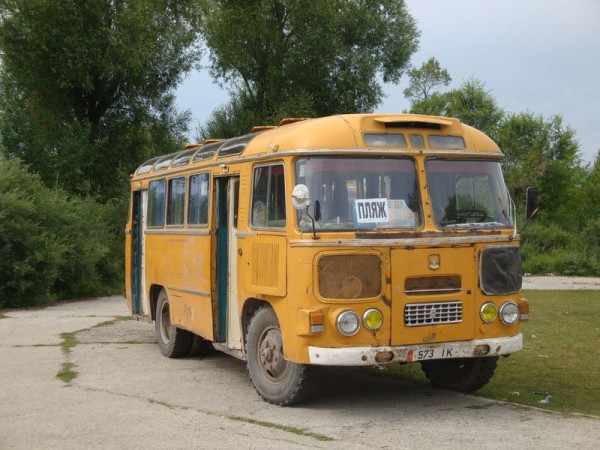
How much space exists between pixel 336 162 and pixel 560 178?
45021 millimetres

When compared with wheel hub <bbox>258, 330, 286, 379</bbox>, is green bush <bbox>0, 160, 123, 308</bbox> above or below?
above

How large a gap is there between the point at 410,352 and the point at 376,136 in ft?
6.97

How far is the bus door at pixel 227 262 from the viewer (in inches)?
395

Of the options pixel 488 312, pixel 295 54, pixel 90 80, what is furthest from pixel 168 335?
pixel 295 54

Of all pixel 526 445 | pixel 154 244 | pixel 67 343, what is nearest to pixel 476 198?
pixel 526 445

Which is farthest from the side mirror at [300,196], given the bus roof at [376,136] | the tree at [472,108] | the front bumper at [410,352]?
the tree at [472,108]

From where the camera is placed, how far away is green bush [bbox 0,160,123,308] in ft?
65.8

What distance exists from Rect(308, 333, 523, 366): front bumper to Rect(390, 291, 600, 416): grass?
887mm

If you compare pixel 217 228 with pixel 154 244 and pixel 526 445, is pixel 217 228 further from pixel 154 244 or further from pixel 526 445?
pixel 526 445

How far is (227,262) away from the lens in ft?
33.9

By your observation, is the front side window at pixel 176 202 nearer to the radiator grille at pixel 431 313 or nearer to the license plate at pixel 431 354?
the radiator grille at pixel 431 313

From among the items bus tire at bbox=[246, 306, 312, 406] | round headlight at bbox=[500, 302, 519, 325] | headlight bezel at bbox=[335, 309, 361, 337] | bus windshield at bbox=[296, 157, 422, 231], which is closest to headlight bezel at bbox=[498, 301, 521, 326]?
round headlight at bbox=[500, 302, 519, 325]

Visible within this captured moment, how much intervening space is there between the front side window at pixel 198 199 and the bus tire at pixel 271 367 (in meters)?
2.01

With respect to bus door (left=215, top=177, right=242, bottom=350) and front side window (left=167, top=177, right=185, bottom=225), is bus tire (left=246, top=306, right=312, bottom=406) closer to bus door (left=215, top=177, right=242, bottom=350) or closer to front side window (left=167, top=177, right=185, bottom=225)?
bus door (left=215, top=177, right=242, bottom=350)
